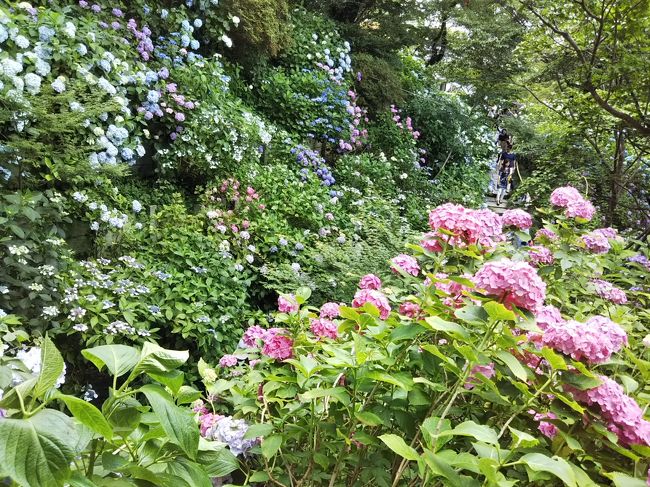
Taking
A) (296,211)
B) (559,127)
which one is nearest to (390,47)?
(559,127)

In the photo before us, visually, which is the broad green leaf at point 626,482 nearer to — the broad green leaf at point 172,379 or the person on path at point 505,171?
the broad green leaf at point 172,379

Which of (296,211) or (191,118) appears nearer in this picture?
(191,118)

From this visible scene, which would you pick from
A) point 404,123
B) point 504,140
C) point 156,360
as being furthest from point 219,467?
point 504,140

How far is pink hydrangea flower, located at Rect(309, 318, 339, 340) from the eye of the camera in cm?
152

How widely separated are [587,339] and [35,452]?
0.99 m

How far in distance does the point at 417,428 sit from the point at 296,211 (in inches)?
133

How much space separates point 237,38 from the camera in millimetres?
5484

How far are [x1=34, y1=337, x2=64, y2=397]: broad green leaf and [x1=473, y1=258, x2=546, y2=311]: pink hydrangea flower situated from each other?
865mm

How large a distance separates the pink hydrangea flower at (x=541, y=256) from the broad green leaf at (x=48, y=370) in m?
1.90

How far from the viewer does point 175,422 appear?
27.6 inches

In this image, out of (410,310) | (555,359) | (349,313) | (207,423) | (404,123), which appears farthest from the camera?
(404,123)

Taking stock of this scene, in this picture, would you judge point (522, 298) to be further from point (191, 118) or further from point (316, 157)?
point (316, 157)

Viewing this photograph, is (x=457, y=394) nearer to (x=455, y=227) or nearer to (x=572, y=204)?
(x=455, y=227)

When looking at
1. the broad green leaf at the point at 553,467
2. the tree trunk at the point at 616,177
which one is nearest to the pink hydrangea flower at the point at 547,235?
the broad green leaf at the point at 553,467
